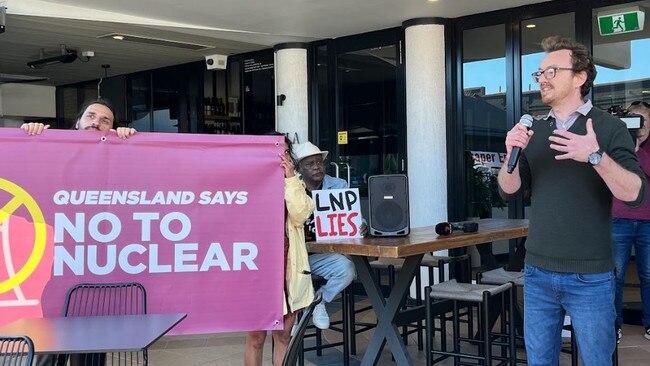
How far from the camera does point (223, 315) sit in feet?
10.1

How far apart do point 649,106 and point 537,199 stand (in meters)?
3.24

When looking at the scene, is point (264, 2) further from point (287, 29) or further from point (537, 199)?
point (537, 199)

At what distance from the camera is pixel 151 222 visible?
304 cm

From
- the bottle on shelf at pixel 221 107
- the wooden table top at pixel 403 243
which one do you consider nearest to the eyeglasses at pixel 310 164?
the wooden table top at pixel 403 243

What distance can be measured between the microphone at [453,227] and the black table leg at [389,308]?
9.7 inches

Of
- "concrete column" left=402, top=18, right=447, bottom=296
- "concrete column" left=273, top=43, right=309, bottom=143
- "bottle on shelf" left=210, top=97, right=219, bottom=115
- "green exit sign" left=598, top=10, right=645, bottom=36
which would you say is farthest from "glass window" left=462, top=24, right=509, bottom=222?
"bottle on shelf" left=210, top=97, right=219, bottom=115

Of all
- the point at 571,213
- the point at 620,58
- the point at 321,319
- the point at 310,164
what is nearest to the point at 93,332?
the point at 571,213

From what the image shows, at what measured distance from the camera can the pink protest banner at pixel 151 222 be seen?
2873 mm

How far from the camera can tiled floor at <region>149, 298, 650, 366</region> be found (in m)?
4.59

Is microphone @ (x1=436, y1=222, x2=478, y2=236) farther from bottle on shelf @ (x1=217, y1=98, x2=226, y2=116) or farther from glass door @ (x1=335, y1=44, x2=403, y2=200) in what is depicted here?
bottle on shelf @ (x1=217, y1=98, x2=226, y2=116)

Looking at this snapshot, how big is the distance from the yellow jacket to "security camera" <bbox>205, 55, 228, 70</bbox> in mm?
5461

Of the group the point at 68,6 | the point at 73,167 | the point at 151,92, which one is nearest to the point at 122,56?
the point at 151,92

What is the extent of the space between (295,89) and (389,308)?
4.23 meters

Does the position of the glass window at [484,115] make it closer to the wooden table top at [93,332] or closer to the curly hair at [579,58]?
the curly hair at [579,58]
